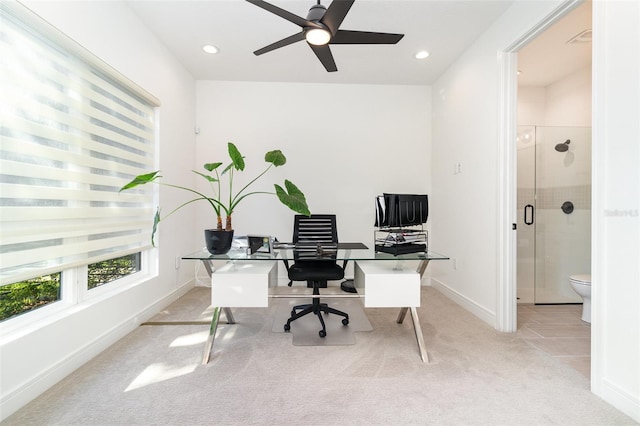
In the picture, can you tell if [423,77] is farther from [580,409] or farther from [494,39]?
[580,409]

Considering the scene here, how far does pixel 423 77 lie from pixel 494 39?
1.13m

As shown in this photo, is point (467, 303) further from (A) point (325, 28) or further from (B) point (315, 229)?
(A) point (325, 28)

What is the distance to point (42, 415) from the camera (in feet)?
4.37

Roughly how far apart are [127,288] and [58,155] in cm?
116

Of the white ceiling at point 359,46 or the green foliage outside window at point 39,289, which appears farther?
the white ceiling at point 359,46

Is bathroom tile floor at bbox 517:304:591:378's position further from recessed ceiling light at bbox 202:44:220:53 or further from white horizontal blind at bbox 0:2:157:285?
recessed ceiling light at bbox 202:44:220:53

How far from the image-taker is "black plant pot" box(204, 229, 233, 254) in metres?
1.90

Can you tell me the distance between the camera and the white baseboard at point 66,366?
1349 mm

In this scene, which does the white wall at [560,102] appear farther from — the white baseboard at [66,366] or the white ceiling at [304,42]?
the white baseboard at [66,366]

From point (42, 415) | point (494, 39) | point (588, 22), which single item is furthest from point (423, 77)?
point (42, 415)
